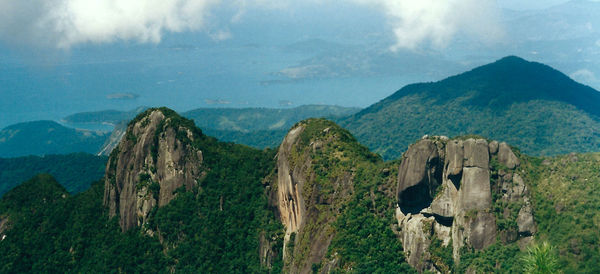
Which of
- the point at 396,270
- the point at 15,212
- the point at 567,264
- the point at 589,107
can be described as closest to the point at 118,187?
the point at 15,212

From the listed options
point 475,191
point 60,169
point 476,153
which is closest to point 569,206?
point 475,191

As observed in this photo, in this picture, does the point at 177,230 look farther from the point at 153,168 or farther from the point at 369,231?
the point at 369,231

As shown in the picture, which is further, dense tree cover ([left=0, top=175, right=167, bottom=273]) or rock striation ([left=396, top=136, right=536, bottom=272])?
dense tree cover ([left=0, top=175, right=167, bottom=273])

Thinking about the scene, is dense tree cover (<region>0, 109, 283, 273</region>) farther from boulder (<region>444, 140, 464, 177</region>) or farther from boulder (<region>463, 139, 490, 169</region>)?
boulder (<region>463, 139, 490, 169</region>)

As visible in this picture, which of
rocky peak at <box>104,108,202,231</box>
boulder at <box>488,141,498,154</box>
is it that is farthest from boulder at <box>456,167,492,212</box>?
rocky peak at <box>104,108,202,231</box>

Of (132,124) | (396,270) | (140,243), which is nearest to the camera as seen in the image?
(396,270)

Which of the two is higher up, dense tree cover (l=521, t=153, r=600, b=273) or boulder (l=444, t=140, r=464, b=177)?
boulder (l=444, t=140, r=464, b=177)

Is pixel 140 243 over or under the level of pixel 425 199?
under

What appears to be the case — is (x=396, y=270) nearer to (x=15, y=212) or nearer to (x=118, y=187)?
(x=118, y=187)
